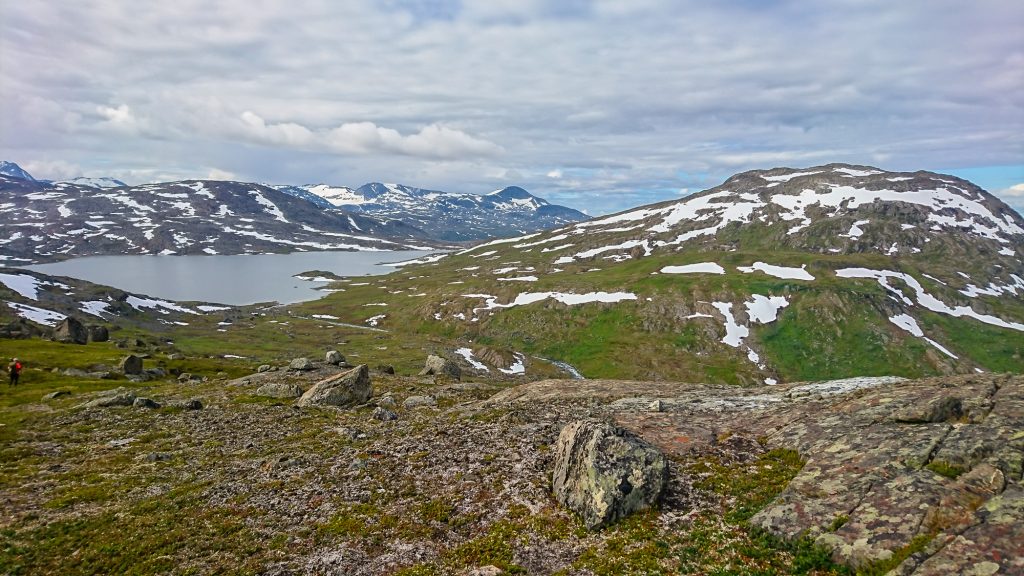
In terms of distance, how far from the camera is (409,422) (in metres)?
37.2

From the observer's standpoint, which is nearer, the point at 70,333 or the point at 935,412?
the point at 935,412

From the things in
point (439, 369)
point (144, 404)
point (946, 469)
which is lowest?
point (439, 369)

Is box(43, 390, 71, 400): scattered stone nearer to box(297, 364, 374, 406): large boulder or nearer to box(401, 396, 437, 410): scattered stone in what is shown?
box(297, 364, 374, 406): large boulder

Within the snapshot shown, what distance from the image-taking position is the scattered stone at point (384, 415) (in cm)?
3912

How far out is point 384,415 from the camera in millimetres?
39375

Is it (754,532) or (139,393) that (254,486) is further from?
(139,393)

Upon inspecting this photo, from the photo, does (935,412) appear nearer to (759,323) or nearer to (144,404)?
(144,404)

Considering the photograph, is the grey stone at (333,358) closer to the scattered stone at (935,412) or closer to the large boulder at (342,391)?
the large boulder at (342,391)

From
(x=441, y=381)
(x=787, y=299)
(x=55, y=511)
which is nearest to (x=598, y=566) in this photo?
(x=55, y=511)

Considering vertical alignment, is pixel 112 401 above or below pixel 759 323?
above

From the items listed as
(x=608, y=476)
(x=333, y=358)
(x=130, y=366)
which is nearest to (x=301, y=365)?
(x=333, y=358)

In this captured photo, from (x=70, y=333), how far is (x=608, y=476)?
12864 cm

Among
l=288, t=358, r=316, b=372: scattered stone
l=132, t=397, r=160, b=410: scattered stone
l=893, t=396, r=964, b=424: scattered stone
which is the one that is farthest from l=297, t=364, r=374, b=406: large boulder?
l=893, t=396, r=964, b=424: scattered stone

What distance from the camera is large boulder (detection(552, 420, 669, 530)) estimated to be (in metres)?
20.2
